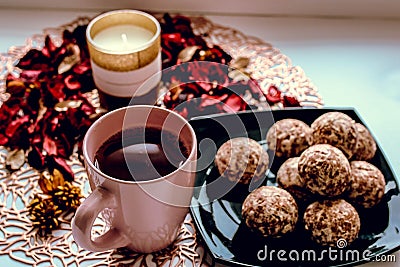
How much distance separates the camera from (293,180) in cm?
71

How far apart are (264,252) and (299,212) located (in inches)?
2.9

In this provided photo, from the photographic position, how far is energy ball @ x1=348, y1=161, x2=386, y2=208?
2.25 ft

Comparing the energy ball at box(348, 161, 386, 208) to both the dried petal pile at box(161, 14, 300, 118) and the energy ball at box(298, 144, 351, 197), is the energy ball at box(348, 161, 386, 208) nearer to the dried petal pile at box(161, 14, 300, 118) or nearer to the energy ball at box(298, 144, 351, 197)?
the energy ball at box(298, 144, 351, 197)

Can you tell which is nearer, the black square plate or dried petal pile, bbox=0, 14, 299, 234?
the black square plate

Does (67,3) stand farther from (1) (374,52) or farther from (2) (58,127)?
(1) (374,52)

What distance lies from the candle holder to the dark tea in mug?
17 centimetres

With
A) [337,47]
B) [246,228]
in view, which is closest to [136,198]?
[246,228]

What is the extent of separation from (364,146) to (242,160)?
0.51 feet

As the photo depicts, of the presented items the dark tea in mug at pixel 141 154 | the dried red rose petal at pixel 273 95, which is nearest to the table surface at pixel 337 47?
the dried red rose petal at pixel 273 95

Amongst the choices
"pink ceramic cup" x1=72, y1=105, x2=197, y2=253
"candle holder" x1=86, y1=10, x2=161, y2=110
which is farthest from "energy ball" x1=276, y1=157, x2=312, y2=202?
"candle holder" x1=86, y1=10, x2=161, y2=110

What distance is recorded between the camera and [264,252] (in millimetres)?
656

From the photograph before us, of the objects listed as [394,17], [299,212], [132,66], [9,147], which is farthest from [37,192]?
[394,17]

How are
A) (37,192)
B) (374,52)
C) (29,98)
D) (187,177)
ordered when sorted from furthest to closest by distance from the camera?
(374,52), (29,98), (37,192), (187,177)

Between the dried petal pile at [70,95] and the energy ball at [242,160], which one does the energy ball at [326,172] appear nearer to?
the energy ball at [242,160]
